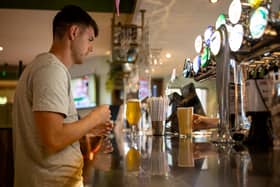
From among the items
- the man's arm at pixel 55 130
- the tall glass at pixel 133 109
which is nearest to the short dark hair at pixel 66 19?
the man's arm at pixel 55 130

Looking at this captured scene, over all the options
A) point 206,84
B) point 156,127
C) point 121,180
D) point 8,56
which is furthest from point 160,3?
point 8,56

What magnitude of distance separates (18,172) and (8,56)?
6281 mm

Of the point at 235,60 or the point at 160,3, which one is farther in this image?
the point at 160,3

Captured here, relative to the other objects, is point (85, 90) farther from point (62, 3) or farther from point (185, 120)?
point (185, 120)

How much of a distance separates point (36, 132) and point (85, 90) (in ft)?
22.5

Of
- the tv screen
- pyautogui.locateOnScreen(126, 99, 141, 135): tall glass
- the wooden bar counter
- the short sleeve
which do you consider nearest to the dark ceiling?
pyautogui.locateOnScreen(126, 99, 141, 135): tall glass

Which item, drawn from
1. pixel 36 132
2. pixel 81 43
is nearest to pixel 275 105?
pixel 81 43

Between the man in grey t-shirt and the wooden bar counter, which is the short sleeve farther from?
the wooden bar counter

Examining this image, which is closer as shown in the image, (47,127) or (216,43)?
(47,127)

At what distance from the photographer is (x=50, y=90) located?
0.88 metres

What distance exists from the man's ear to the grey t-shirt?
0.40 ft

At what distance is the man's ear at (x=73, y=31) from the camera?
107cm

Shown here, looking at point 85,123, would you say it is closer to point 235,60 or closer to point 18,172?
point 18,172

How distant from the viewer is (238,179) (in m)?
0.62
